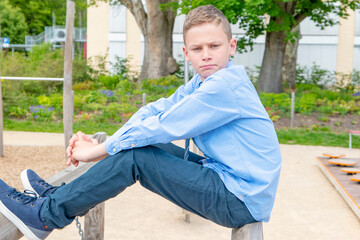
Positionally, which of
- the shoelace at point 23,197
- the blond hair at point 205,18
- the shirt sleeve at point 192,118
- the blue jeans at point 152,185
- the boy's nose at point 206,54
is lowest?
the shoelace at point 23,197

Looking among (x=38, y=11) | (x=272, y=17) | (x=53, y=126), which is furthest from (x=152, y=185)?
(x=38, y=11)

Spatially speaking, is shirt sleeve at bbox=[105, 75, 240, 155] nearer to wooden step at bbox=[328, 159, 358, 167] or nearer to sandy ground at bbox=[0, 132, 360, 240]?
sandy ground at bbox=[0, 132, 360, 240]

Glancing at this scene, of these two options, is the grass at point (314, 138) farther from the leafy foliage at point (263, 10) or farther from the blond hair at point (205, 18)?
the blond hair at point (205, 18)

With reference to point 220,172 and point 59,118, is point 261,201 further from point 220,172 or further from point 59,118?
point 59,118

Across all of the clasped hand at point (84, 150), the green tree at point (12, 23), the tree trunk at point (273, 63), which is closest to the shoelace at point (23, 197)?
the clasped hand at point (84, 150)

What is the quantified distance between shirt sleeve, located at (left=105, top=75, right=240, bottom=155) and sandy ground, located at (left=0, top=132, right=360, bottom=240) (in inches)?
82.0

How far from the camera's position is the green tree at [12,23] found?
33281 millimetres

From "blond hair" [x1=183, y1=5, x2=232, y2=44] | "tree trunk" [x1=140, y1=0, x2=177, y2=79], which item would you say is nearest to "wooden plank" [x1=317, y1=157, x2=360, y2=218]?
"blond hair" [x1=183, y1=5, x2=232, y2=44]

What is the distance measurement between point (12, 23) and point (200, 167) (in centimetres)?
3497

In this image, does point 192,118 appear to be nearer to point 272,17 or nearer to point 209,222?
point 209,222

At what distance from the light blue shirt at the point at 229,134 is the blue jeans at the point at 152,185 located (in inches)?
1.9

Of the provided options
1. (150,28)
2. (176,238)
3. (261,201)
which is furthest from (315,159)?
(150,28)

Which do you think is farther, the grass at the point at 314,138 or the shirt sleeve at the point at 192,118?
the grass at the point at 314,138

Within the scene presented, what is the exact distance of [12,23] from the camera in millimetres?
34000
